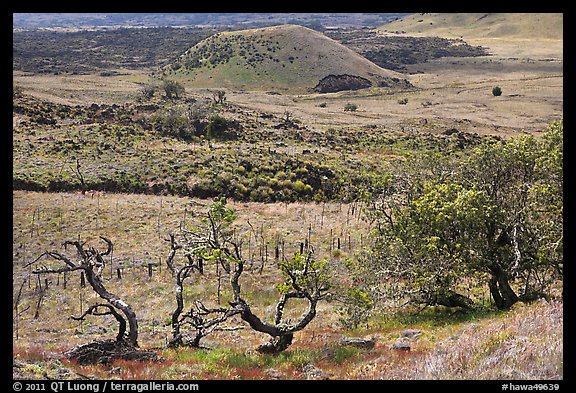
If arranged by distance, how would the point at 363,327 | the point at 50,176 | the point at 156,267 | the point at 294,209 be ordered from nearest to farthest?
the point at 363,327 < the point at 156,267 < the point at 294,209 < the point at 50,176

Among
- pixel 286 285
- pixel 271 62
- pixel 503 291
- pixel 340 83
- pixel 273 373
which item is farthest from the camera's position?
pixel 271 62

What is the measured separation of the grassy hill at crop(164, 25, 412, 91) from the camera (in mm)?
101125

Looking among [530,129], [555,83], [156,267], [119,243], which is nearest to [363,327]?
[156,267]

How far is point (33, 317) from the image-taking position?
17.5 meters

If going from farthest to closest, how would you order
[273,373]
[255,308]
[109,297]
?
1. [255,308]
2. [109,297]
3. [273,373]

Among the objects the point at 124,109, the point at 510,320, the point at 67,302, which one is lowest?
the point at 67,302

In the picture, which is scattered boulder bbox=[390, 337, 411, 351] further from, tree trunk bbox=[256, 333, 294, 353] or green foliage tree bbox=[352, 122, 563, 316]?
tree trunk bbox=[256, 333, 294, 353]

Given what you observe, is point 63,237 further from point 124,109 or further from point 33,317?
point 124,109

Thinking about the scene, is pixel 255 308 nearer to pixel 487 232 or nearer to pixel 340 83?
pixel 487 232

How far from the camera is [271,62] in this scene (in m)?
107

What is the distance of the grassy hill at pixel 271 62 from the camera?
10112 cm

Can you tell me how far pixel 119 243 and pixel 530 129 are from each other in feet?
189

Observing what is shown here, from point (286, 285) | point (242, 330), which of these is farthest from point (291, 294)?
point (242, 330)

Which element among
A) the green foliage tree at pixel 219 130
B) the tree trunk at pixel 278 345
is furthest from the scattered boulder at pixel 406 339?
the green foliage tree at pixel 219 130
